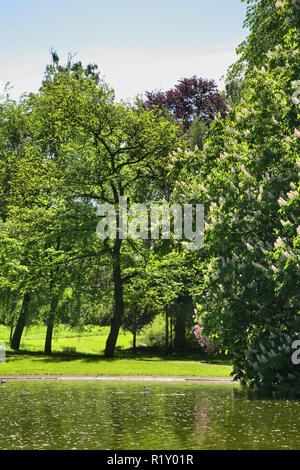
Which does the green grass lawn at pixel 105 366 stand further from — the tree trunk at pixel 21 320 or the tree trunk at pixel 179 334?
the tree trunk at pixel 179 334

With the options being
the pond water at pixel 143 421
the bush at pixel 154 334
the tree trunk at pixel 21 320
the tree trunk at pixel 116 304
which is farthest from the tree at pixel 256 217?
the bush at pixel 154 334

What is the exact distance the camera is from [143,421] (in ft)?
37.0

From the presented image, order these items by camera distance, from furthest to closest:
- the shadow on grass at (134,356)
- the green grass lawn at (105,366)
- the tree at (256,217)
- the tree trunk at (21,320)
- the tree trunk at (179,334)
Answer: the tree trunk at (179,334) < the tree trunk at (21,320) < the shadow on grass at (134,356) < the green grass lawn at (105,366) < the tree at (256,217)

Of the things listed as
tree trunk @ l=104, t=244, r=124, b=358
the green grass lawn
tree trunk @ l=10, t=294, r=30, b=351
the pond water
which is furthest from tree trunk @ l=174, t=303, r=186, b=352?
the pond water

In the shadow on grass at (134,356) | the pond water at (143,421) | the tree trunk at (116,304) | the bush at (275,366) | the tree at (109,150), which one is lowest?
the pond water at (143,421)

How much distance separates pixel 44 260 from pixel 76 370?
465 inches

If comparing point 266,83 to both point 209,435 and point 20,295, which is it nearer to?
point 209,435

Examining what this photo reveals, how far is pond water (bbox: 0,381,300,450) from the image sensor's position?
28.5ft

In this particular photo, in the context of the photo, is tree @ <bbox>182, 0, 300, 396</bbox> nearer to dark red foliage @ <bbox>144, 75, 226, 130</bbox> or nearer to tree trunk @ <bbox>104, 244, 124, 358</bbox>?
tree trunk @ <bbox>104, 244, 124, 358</bbox>

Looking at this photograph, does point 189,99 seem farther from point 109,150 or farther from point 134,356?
point 134,356

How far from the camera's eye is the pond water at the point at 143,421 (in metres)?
8.68

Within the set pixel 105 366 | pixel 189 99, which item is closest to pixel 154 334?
pixel 105 366

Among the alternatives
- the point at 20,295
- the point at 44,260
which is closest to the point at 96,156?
the point at 44,260
